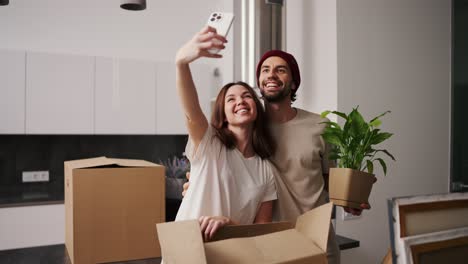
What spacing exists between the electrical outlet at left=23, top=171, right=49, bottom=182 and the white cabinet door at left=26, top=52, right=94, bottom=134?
0.53 metres

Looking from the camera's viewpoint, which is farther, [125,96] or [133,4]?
[125,96]

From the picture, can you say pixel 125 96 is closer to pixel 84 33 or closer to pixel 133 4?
pixel 84 33

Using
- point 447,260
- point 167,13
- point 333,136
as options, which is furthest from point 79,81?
point 447,260

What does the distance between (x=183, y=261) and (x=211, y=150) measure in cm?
62

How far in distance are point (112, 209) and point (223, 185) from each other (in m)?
0.41

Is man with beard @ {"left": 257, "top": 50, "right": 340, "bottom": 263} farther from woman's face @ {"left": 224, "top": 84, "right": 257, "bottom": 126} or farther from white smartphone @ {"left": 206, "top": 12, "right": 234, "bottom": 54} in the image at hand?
white smartphone @ {"left": 206, "top": 12, "right": 234, "bottom": 54}

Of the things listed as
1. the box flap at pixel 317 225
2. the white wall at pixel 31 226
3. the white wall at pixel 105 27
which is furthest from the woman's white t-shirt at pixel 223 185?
the white wall at pixel 105 27

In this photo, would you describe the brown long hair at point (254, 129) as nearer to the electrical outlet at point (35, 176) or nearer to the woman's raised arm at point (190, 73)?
the woman's raised arm at point (190, 73)

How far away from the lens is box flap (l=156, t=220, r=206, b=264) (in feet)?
2.08

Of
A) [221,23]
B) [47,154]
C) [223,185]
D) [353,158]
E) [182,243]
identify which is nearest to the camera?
[182,243]

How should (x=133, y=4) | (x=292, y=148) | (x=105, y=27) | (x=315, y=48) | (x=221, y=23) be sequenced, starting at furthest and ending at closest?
1. (x=105, y=27)
2. (x=315, y=48)
3. (x=133, y=4)
4. (x=292, y=148)
5. (x=221, y=23)

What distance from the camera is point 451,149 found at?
2738 millimetres

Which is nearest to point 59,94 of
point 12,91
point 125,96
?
point 12,91

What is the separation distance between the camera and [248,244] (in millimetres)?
690
